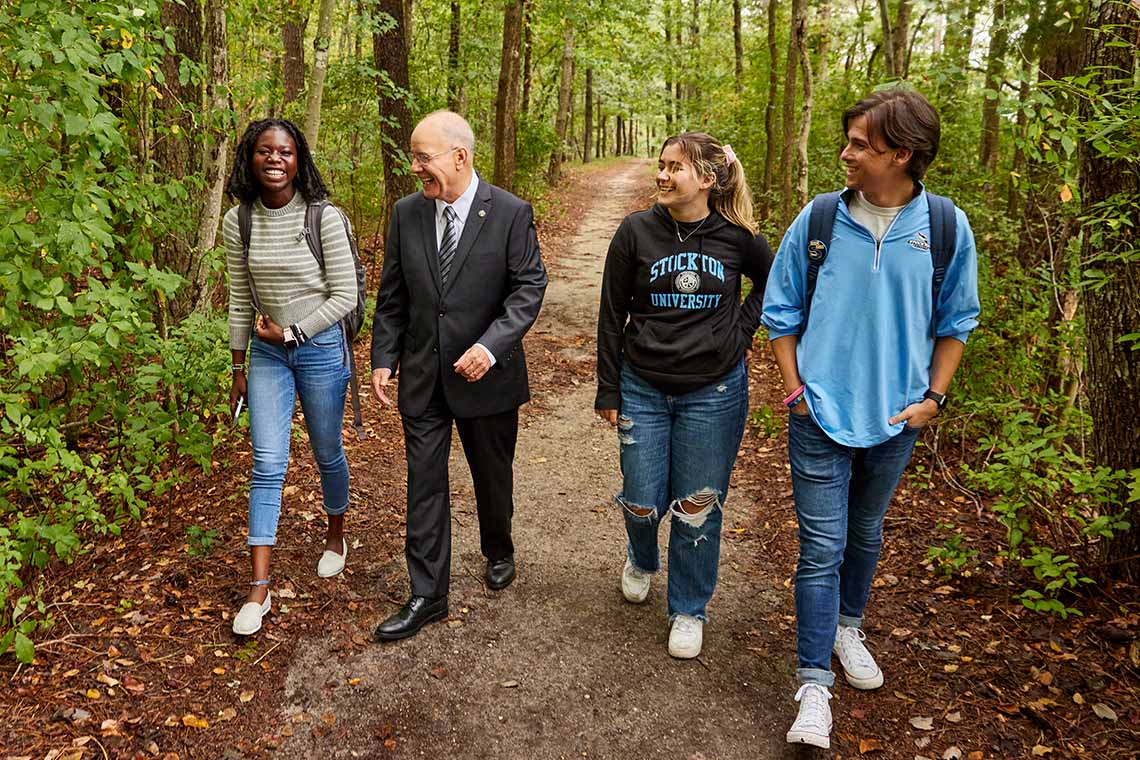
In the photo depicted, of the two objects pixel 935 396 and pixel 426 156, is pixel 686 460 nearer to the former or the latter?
pixel 935 396

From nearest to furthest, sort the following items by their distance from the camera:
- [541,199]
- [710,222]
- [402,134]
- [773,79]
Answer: [710,222] < [402,134] < [773,79] < [541,199]

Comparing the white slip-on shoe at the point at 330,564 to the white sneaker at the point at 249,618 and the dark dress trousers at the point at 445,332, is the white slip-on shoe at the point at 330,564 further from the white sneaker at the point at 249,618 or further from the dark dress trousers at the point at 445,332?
the dark dress trousers at the point at 445,332

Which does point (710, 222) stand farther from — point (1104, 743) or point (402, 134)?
point (402, 134)

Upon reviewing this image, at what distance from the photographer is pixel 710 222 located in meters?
3.52

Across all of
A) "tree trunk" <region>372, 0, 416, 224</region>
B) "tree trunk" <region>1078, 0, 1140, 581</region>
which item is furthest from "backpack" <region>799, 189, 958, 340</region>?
"tree trunk" <region>372, 0, 416, 224</region>

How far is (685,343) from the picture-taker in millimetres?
3490

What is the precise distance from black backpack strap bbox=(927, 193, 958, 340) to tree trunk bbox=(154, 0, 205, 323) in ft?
15.8

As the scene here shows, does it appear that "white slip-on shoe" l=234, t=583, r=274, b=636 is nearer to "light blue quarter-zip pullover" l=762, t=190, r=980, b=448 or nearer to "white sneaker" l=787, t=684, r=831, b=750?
"white sneaker" l=787, t=684, r=831, b=750

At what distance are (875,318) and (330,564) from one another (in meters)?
3.09

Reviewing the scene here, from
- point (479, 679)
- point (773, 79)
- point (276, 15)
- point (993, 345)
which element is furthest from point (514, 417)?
point (773, 79)

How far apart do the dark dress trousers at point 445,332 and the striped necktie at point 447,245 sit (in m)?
0.02

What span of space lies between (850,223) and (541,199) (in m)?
17.2

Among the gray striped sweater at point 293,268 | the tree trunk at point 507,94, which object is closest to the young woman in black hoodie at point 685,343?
the gray striped sweater at point 293,268

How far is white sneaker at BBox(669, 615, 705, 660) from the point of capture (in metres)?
3.77
